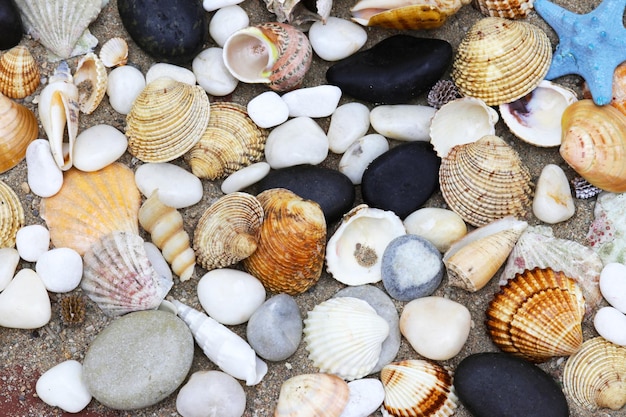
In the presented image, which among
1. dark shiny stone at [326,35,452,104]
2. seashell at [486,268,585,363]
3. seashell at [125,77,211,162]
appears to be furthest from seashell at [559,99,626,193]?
seashell at [125,77,211,162]

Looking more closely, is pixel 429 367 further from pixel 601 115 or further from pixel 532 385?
pixel 601 115

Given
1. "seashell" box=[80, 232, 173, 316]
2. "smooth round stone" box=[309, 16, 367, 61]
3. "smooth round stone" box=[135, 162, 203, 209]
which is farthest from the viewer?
"smooth round stone" box=[309, 16, 367, 61]

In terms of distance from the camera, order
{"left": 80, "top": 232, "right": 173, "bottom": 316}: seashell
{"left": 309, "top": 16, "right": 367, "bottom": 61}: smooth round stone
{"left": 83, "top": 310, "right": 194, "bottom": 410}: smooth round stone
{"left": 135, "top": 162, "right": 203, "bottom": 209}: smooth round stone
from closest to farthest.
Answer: {"left": 83, "top": 310, "right": 194, "bottom": 410}: smooth round stone, {"left": 80, "top": 232, "right": 173, "bottom": 316}: seashell, {"left": 135, "top": 162, "right": 203, "bottom": 209}: smooth round stone, {"left": 309, "top": 16, "right": 367, "bottom": 61}: smooth round stone

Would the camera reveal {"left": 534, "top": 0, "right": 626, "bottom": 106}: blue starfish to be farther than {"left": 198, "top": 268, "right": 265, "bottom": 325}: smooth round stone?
Yes

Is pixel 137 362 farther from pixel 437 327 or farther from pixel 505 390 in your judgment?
pixel 505 390

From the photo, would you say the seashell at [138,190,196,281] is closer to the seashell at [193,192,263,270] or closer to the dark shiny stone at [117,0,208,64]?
the seashell at [193,192,263,270]

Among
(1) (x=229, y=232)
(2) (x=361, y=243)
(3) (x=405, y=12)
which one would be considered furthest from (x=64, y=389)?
(3) (x=405, y=12)

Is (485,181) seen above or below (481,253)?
above

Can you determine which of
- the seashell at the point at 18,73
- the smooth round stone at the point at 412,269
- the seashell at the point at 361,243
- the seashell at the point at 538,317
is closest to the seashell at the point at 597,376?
the seashell at the point at 538,317
